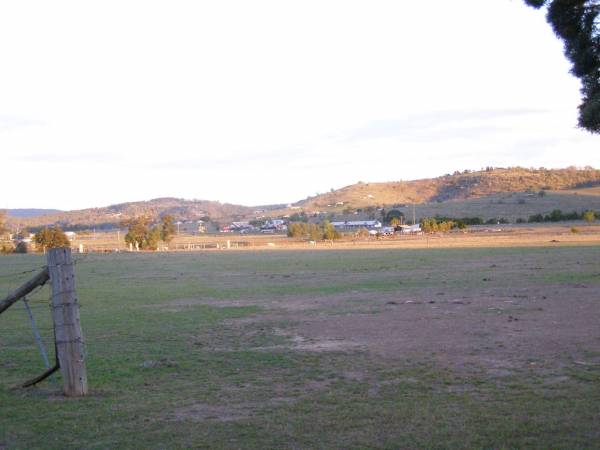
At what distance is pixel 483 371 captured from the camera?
39.0 ft

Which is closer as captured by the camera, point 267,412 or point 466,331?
point 267,412

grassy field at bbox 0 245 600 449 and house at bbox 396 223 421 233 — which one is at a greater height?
grassy field at bbox 0 245 600 449

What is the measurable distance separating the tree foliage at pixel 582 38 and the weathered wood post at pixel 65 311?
7751 millimetres

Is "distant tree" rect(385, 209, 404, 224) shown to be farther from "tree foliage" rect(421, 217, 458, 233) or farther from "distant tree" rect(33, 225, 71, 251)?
"distant tree" rect(33, 225, 71, 251)

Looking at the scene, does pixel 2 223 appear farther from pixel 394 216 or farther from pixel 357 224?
pixel 394 216

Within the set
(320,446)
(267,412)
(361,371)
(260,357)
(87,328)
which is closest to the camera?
(320,446)

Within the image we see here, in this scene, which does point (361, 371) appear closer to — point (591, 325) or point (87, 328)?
point (591, 325)

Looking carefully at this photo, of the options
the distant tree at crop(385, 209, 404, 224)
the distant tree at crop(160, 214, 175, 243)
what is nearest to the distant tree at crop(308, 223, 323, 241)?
the distant tree at crop(160, 214, 175, 243)

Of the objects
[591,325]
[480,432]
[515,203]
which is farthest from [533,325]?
[515,203]

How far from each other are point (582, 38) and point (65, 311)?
27.7 feet

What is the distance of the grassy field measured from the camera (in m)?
8.48

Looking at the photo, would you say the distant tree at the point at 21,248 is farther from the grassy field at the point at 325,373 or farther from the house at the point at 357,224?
the house at the point at 357,224

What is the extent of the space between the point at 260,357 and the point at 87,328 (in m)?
6.77

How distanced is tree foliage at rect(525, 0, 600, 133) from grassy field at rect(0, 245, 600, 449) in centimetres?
415
